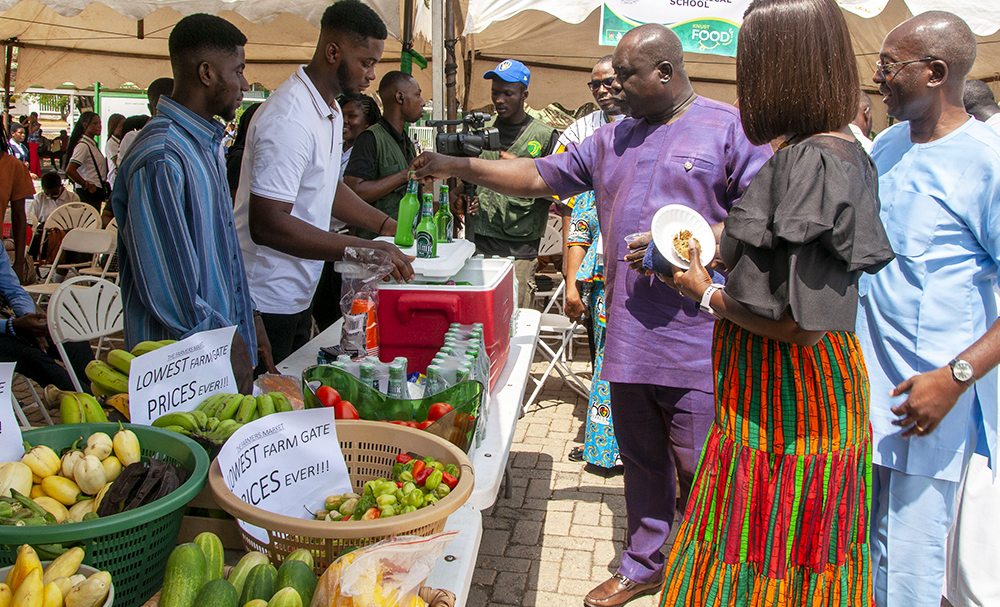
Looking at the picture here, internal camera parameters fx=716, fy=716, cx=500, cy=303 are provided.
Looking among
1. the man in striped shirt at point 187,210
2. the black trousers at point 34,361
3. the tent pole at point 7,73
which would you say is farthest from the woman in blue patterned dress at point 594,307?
the tent pole at point 7,73

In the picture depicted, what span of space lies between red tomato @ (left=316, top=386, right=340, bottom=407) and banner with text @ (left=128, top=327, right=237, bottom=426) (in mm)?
259

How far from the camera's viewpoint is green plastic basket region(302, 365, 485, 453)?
5.84ft

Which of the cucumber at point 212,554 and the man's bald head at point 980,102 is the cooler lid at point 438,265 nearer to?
the cucumber at point 212,554

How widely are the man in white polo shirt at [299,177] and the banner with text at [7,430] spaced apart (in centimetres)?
122

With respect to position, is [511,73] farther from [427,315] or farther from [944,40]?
[944,40]

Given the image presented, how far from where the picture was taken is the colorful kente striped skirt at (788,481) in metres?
1.66

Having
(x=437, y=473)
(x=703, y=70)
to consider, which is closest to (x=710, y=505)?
(x=437, y=473)

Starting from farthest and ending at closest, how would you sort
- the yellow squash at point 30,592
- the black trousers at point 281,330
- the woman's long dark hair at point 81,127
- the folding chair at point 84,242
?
the woman's long dark hair at point 81,127 → the folding chair at point 84,242 → the black trousers at point 281,330 → the yellow squash at point 30,592

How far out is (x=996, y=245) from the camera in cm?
197

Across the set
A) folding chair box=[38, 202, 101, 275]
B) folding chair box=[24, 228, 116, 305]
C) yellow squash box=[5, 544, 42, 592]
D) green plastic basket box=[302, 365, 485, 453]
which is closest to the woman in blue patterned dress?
green plastic basket box=[302, 365, 485, 453]

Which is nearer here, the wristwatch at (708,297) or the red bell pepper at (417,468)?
the red bell pepper at (417,468)

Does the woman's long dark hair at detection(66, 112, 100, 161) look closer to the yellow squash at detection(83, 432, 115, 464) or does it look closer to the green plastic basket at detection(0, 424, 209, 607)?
the yellow squash at detection(83, 432, 115, 464)

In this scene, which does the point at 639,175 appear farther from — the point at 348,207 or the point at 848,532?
the point at 348,207

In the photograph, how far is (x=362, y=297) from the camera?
2467 millimetres
